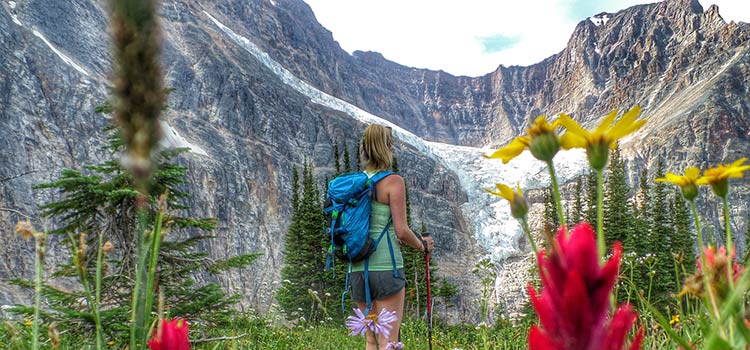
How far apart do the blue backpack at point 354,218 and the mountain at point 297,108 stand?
2.99 meters

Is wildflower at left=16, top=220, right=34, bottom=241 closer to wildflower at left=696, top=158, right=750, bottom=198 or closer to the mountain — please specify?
the mountain


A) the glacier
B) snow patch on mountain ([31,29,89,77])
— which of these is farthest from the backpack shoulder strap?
the glacier

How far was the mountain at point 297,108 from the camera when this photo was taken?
41875mm

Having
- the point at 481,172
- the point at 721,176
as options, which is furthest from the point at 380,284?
the point at 481,172

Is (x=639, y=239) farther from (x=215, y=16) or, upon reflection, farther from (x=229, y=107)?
(x=215, y=16)

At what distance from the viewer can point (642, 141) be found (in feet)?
292

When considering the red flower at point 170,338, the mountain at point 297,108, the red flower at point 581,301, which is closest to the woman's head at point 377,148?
the mountain at point 297,108

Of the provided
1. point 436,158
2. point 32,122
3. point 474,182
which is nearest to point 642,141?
point 474,182

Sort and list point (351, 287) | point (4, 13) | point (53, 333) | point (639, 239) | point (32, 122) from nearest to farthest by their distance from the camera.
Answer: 1. point (53, 333)
2. point (351, 287)
3. point (639, 239)
4. point (32, 122)
5. point (4, 13)

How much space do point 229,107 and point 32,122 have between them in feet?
103

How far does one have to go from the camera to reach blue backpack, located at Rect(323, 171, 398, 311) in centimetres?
414

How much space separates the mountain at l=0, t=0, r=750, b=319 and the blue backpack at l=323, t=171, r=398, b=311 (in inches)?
118

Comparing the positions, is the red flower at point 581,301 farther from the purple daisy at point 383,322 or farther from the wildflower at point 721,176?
the purple daisy at point 383,322

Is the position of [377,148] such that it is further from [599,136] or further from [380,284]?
[599,136]
